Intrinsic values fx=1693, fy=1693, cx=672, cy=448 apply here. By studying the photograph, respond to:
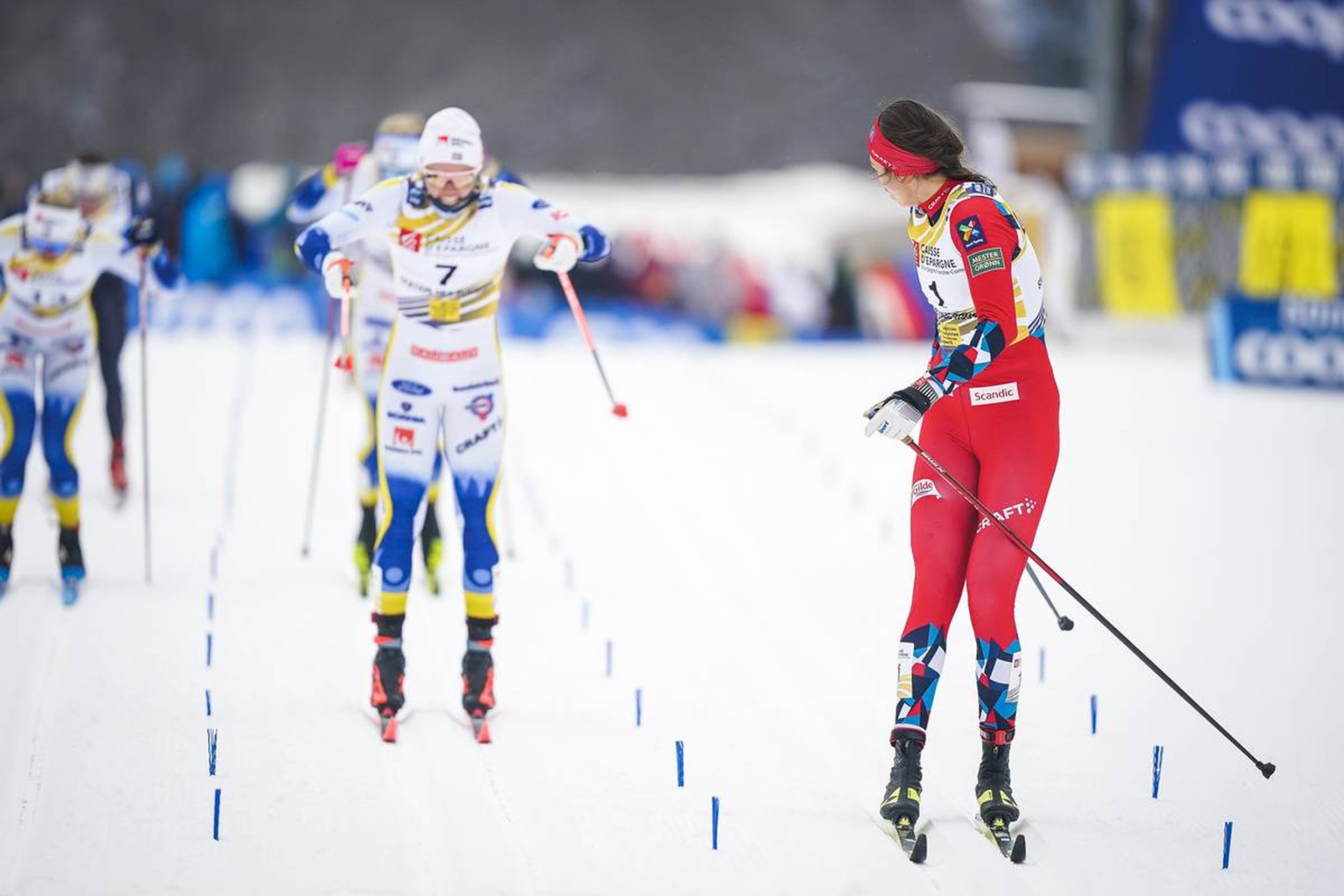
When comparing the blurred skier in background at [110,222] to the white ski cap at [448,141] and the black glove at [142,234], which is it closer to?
the black glove at [142,234]

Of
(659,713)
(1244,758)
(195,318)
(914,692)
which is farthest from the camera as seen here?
(195,318)

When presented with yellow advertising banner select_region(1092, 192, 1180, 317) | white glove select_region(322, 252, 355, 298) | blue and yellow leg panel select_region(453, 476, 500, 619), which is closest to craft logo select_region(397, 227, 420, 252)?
white glove select_region(322, 252, 355, 298)

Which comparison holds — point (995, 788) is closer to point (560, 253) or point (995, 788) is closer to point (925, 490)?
point (925, 490)

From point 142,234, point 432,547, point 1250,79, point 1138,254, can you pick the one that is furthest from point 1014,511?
point 1250,79

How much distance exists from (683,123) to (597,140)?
2729 millimetres

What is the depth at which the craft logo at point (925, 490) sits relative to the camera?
565 cm

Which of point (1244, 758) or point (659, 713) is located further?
point (659, 713)

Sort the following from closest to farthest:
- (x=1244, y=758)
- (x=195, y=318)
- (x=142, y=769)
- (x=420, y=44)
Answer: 1. (x=142, y=769)
2. (x=1244, y=758)
3. (x=195, y=318)
4. (x=420, y=44)

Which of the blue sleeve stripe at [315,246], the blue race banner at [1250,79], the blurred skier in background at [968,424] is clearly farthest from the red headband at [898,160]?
the blue race banner at [1250,79]

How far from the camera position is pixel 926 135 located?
17.9ft

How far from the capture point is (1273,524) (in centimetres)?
1080

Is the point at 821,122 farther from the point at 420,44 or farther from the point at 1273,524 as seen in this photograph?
the point at 1273,524

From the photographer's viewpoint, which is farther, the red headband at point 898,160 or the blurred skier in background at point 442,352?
the blurred skier in background at point 442,352

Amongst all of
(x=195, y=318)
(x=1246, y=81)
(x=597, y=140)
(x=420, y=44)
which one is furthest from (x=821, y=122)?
(x=195, y=318)
